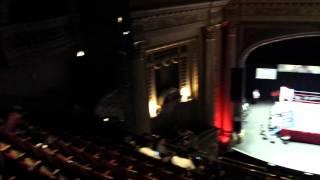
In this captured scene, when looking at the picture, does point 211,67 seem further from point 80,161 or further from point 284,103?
point 80,161

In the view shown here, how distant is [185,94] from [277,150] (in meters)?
3.25

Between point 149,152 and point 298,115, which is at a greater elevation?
point 149,152

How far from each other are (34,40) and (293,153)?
7.63 metres

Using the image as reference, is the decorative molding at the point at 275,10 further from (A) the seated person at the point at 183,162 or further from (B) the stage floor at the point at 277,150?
(A) the seated person at the point at 183,162

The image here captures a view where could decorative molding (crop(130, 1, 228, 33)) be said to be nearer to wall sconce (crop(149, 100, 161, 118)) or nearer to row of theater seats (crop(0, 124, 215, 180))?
wall sconce (crop(149, 100, 161, 118))

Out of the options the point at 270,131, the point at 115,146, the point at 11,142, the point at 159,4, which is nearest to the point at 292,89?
the point at 270,131

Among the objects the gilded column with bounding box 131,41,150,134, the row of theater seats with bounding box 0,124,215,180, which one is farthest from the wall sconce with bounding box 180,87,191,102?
the row of theater seats with bounding box 0,124,215,180

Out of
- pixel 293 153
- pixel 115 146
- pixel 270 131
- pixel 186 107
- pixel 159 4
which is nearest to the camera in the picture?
pixel 115 146

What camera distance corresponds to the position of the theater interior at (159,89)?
6.48 metres

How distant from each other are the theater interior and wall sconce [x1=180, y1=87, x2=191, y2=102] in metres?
0.06

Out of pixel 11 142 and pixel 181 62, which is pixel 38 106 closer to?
pixel 11 142

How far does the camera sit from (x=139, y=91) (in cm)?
931

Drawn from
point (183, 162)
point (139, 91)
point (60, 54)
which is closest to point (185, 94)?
point (139, 91)

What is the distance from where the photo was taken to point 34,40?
8086mm
